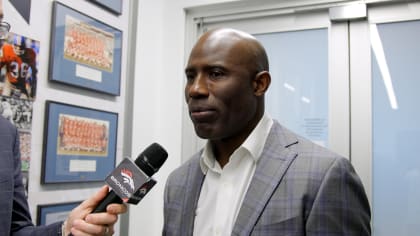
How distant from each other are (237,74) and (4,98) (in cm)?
96

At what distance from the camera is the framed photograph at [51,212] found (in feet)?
5.54

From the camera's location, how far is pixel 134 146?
2.29 m

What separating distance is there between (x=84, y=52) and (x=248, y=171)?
1142 mm

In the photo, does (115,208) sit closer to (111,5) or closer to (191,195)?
(191,195)

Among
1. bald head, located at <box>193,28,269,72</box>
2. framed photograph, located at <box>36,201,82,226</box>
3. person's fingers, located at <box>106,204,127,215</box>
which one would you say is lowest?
framed photograph, located at <box>36,201,82,226</box>

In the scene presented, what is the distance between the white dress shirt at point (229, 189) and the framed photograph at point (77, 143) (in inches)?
33.9

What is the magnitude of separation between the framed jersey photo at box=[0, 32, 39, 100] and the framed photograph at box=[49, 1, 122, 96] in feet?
0.31

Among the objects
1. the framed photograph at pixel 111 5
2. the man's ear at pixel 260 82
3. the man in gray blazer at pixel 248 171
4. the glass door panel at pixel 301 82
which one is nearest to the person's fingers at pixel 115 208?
the man in gray blazer at pixel 248 171

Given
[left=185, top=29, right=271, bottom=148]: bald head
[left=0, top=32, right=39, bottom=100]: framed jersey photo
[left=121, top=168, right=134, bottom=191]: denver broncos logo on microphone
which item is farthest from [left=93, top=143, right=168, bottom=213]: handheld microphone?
[left=0, top=32, right=39, bottom=100]: framed jersey photo

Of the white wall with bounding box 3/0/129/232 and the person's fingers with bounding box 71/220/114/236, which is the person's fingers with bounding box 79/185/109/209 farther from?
the white wall with bounding box 3/0/129/232

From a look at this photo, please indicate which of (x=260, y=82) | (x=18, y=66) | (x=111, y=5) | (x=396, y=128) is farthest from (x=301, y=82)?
(x=18, y=66)

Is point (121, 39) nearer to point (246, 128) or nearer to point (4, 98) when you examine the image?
point (4, 98)

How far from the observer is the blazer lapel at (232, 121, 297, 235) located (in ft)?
3.34

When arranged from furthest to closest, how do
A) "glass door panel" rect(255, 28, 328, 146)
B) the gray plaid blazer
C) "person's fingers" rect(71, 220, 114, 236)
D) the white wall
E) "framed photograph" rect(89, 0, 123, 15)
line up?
"glass door panel" rect(255, 28, 328, 146) → "framed photograph" rect(89, 0, 123, 15) → the white wall → the gray plaid blazer → "person's fingers" rect(71, 220, 114, 236)
